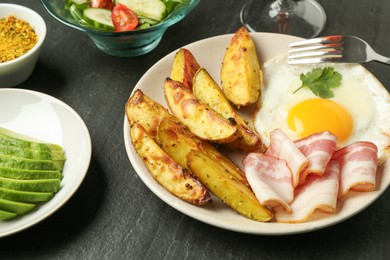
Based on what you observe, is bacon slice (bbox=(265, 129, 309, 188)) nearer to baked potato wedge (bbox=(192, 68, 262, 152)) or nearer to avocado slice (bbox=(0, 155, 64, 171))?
baked potato wedge (bbox=(192, 68, 262, 152))

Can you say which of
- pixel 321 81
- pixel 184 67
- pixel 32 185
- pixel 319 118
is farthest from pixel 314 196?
pixel 32 185

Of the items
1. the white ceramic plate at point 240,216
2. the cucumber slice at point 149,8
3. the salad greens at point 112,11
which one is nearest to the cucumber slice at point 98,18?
the salad greens at point 112,11

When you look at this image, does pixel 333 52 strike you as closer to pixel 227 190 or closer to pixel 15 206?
pixel 227 190

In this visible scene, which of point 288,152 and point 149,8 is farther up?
point 288,152

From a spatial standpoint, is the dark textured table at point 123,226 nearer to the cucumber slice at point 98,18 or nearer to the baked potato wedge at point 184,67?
the cucumber slice at point 98,18

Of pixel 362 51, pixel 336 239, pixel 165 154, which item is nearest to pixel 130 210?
pixel 165 154

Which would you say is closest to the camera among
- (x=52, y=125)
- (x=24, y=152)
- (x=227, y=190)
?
(x=227, y=190)

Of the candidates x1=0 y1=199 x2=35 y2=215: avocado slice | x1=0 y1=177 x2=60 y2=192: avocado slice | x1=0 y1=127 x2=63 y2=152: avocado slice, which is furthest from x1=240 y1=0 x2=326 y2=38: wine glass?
x1=0 y1=199 x2=35 y2=215: avocado slice
